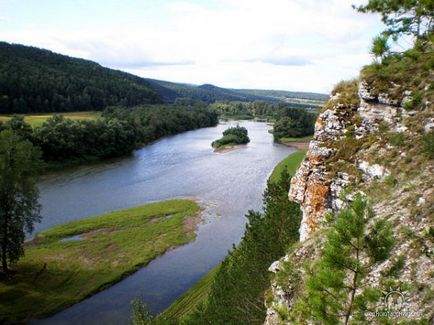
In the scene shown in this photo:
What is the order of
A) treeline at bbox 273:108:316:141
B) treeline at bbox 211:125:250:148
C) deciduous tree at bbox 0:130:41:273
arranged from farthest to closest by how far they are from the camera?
treeline at bbox 273:108:316:141 → treeline at bbox 211:125:250:148 → deciduous tree at bbox 0:130:41:273

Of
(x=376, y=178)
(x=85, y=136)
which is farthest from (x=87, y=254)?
(x=85, y=136)

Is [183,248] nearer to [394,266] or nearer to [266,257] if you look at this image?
[266,257]

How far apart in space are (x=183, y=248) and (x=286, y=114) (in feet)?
314

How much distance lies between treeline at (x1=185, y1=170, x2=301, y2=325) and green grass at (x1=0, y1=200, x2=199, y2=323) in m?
16.2

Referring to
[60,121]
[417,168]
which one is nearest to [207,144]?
[60,121]

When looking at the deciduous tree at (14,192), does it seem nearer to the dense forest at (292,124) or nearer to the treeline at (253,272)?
the treeline at (253,272)

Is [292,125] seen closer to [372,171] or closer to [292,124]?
[292,124]

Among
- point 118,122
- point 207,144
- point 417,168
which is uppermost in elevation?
point 417,168

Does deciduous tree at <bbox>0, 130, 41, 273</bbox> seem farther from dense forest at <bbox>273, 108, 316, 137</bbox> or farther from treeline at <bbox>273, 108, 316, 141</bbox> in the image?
dense forest at <bbox>273, 108, 316, 137</bbox>

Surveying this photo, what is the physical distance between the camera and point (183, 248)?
42938mm

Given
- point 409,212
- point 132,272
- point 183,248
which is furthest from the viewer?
point 183,248

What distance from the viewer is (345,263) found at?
725 cm

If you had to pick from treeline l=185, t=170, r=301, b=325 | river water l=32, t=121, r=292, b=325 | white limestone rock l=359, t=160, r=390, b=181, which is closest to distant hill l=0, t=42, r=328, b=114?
river water l=32, t=121, r=292, b=325

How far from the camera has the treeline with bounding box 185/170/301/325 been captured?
62.6 ft
